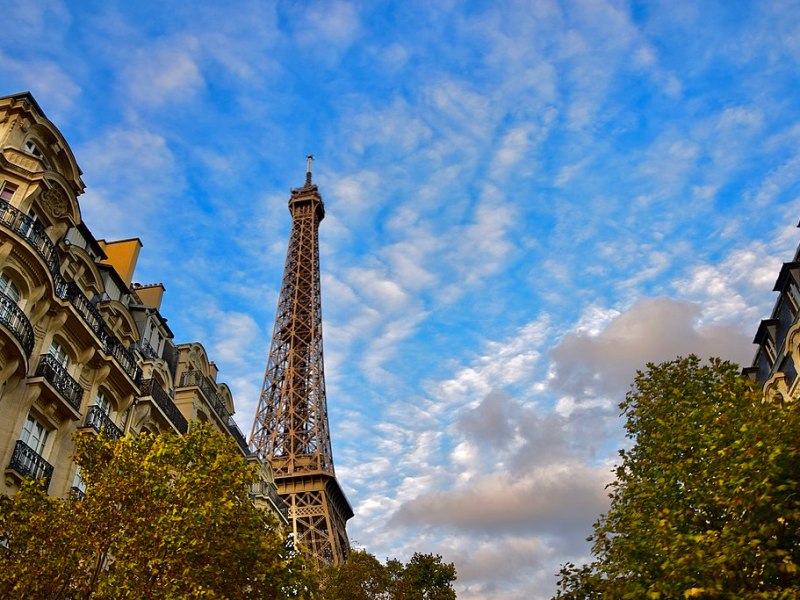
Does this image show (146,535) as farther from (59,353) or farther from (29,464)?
(59,353)

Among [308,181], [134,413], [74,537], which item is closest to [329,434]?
[308,181]

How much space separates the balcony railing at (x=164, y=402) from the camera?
83.0 ft

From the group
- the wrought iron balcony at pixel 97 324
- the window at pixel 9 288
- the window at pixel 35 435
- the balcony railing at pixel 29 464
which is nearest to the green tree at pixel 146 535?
the balcony railing at pixel 29 464

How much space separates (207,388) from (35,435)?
A: 11.6 metres

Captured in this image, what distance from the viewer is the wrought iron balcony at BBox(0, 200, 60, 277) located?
63.6 feet

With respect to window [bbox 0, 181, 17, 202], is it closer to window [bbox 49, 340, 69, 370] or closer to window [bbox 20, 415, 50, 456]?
window [bbox 49, 340, 69, 370]

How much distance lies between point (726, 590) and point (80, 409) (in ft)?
57.6

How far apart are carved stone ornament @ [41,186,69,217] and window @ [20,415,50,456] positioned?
6022mm

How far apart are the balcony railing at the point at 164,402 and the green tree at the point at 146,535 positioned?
917 centimetres

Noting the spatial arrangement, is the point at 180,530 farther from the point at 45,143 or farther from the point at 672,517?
the point at 45,143

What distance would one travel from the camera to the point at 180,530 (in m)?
14.4

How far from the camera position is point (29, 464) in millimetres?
19094

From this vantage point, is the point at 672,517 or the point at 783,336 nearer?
the point at 672,517

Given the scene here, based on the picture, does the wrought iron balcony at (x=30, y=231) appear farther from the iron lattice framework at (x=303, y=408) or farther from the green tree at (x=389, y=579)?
the iron lattice framework at (x=303, y=408)
